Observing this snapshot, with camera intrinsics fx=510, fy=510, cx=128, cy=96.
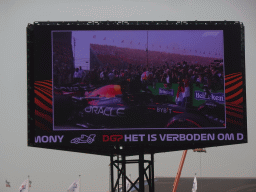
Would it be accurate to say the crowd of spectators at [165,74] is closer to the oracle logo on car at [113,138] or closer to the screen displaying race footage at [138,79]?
the screen displaying race footage at [138,79]

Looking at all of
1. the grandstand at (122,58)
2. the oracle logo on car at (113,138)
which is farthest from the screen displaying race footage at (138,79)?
the oracle logo on car at (113,138)

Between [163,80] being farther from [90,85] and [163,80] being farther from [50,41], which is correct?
[50,41]

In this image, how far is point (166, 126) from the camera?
16766 millimetres

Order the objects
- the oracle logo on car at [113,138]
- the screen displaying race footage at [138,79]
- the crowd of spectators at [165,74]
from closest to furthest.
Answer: the oracle logo on car at [113,138], the screen displaying race footage at [138,79], the crowd of spectators at [165,74]

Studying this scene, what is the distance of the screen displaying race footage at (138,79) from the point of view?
16734mm

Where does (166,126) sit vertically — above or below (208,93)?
below

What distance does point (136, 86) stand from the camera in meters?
16.9

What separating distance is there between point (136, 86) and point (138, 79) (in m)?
0.24

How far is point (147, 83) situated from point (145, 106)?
0.77 metres

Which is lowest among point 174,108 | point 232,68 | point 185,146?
point 185,146

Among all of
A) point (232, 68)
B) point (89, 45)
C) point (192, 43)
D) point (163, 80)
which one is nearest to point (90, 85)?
point (89, 45)

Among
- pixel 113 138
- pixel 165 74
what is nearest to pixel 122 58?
pixel 165 74

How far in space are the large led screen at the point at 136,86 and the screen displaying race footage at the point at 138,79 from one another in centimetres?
3

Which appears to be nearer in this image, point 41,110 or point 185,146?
point 41,110
